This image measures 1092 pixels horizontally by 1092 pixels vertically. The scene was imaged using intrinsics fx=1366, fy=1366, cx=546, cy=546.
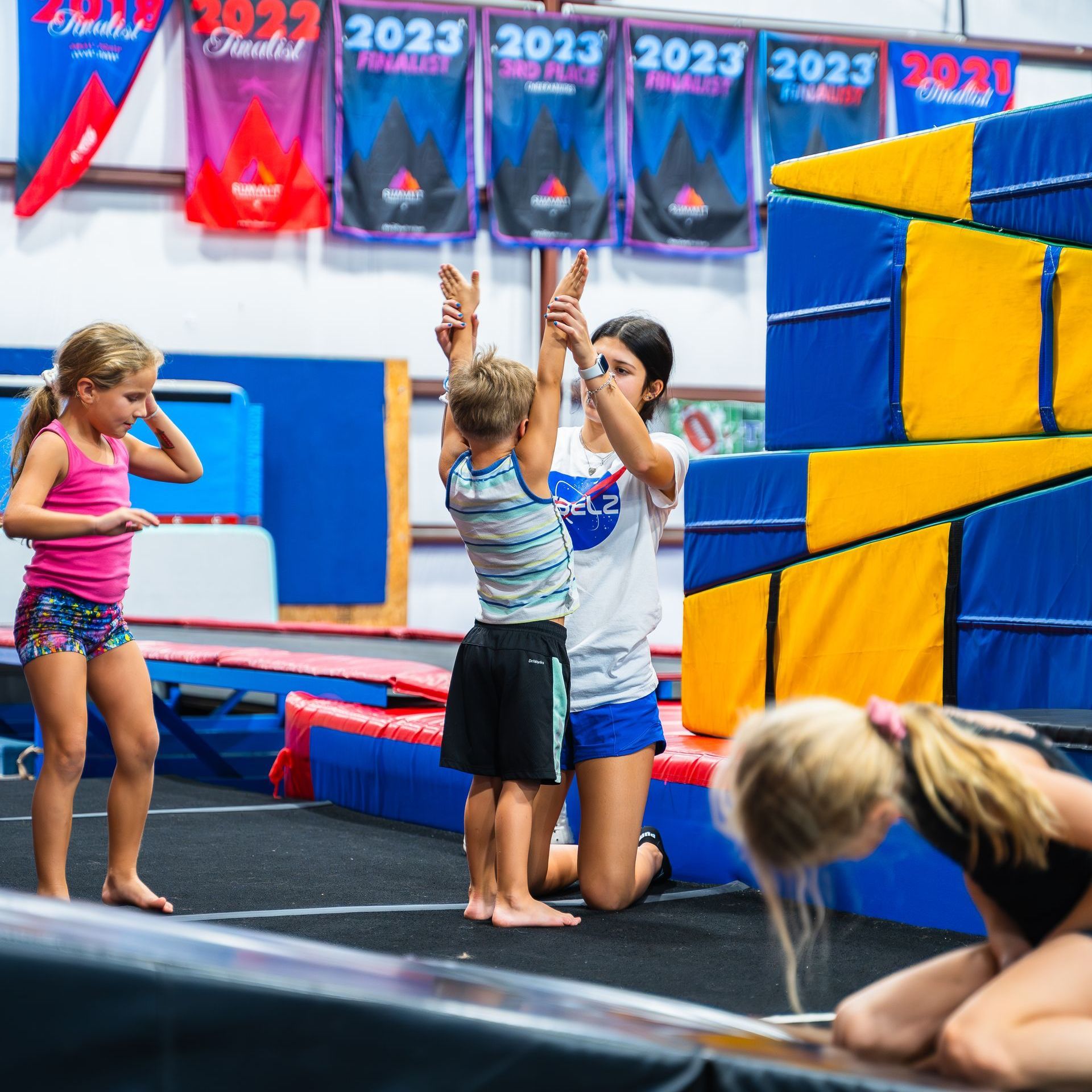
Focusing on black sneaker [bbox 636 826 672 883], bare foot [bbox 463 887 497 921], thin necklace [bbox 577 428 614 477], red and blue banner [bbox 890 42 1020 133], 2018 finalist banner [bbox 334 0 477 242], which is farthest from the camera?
red and blue banner [bbox 890 42 1020 133]

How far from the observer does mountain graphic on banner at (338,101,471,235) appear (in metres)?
8.64

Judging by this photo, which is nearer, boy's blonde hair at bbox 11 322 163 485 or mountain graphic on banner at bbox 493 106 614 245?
boy's blonde hair at bbox 11 322 163 485

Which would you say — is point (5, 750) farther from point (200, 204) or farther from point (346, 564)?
point (200, 204)

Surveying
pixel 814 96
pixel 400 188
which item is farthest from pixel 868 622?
pixel 814 96

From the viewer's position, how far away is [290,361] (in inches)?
332

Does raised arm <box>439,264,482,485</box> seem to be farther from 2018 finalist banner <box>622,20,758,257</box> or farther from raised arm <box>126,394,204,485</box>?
2018 finalist banner <box>622,20,758,257</box>

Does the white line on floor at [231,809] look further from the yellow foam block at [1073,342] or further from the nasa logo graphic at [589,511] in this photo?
the yellow foam block at [1073,342]

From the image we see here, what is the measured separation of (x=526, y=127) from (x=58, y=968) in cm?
820

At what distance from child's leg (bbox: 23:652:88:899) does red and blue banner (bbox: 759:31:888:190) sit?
298 inches

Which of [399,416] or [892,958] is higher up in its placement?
[399,416]

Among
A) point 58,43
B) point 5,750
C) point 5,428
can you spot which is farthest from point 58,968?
point 58,43

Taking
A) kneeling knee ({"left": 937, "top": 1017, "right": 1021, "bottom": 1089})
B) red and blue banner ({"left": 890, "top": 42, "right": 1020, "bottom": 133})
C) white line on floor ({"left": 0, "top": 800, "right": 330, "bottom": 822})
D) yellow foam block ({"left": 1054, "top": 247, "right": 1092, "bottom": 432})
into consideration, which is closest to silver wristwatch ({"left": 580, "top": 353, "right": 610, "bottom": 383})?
yellow foam block ({"left": 1054, "top": 247, "right": 1092, "bottom": 432})

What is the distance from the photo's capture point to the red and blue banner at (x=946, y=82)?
933 cm

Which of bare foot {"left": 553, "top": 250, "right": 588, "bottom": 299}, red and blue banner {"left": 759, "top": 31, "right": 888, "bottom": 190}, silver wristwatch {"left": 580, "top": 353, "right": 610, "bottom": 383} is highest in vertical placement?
red and blue banner {"left": 759, "top": 31, "right": 888, "bottom": 190}
